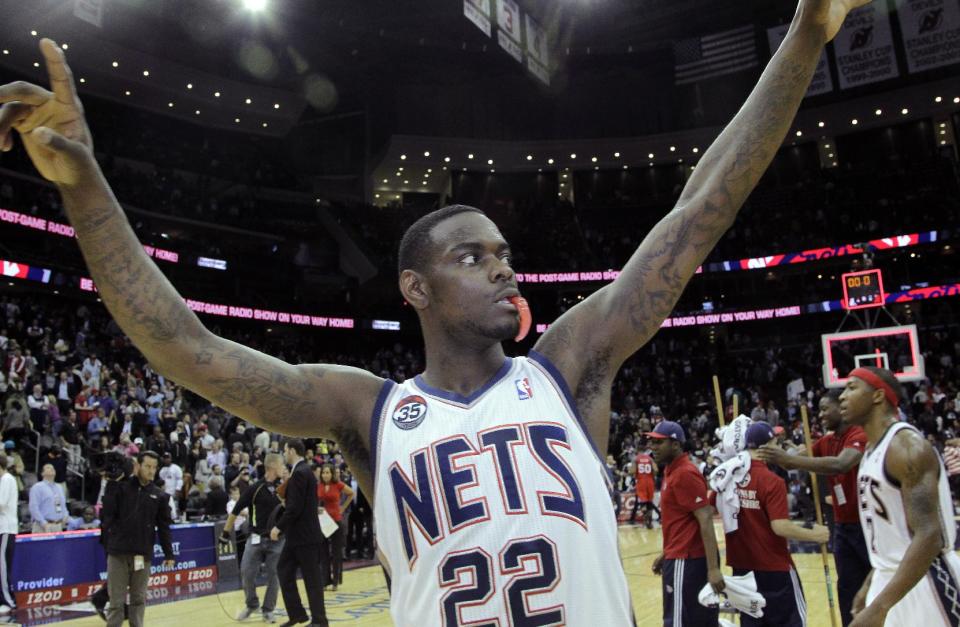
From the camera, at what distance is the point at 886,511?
4402 millimetres

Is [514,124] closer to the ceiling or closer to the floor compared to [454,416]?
closer to the ceiling

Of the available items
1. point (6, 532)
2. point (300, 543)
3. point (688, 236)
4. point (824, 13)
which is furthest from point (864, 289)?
point (688, 236)

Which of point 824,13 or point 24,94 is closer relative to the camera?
point 24,94

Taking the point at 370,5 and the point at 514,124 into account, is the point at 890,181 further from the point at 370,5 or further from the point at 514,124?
the point at 370,5

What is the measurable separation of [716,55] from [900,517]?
26.9m

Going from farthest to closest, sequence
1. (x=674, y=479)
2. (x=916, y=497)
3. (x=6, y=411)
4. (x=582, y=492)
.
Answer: (x=6, y=411), (x=674, y=479), (x=916, y=497), (x=582, y=492)

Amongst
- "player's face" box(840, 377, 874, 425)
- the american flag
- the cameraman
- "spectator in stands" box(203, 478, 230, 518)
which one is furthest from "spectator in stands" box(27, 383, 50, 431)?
the american flag

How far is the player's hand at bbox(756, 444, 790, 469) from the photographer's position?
18.7ft

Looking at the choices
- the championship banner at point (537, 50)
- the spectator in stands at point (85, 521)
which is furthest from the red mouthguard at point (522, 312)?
the championship banner at point (537, 50)

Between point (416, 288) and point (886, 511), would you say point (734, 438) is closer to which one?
point (886, 511)

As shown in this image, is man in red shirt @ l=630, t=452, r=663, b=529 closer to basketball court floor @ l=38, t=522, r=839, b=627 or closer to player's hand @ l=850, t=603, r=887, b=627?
basketball court floor @ l=38, t=522, r=839, b=627

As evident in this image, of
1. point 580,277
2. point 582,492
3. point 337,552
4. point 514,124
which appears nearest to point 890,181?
point 580,277

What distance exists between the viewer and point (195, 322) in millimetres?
2148

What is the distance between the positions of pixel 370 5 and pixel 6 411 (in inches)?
818
